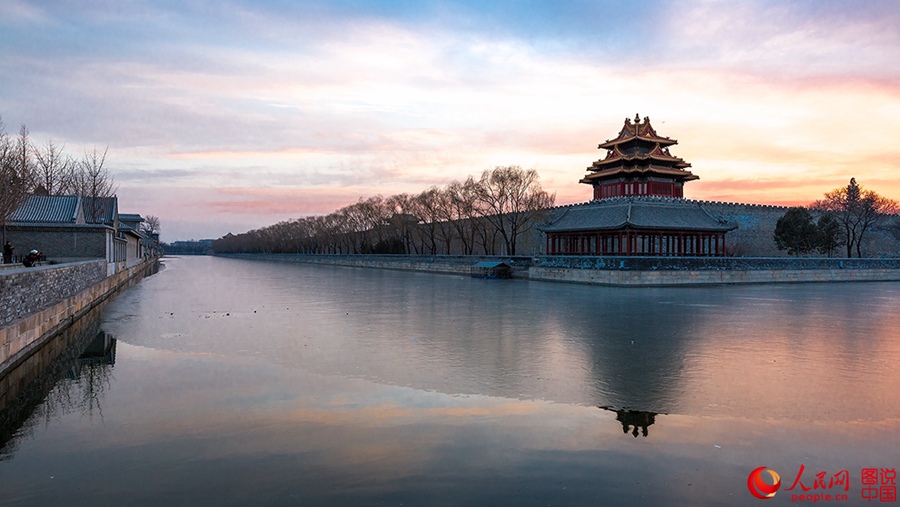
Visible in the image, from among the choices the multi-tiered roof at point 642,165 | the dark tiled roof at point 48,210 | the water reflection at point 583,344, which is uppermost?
the multi-tiered roof at point 642,165

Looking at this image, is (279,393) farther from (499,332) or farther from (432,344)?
(499,332)

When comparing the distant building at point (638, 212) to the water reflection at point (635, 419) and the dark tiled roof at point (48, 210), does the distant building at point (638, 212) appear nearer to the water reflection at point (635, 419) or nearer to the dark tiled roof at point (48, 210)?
the dark tiled roof at point (48, 210)

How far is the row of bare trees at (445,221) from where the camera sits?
54.8m

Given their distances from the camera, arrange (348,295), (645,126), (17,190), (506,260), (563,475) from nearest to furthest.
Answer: (563,475) < (17,190) < (348,295) < (506,260) < (645,126)

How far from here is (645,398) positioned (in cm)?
873

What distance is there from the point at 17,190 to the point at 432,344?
901 inches

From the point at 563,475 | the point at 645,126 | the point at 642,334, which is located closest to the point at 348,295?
the point at 642,334

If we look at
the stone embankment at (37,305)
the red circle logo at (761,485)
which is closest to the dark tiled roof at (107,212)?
the stone embankment at (37,305)

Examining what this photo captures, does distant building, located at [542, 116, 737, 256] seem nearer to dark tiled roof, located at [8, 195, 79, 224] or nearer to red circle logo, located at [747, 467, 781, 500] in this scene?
dark tiled roof, located at [8, 195, 79, 224]

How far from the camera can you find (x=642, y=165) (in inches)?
2159

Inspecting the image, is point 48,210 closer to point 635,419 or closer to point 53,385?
point 53,385

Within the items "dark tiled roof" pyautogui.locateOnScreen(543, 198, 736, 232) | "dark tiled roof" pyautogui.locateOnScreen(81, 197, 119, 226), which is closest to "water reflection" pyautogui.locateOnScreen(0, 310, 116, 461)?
"dark tiled roof" pyautogui.locateOnScreen(81, 197, 119, 226)

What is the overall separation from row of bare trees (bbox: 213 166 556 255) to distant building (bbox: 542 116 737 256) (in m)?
3.92

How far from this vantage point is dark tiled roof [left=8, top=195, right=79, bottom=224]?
108ft
